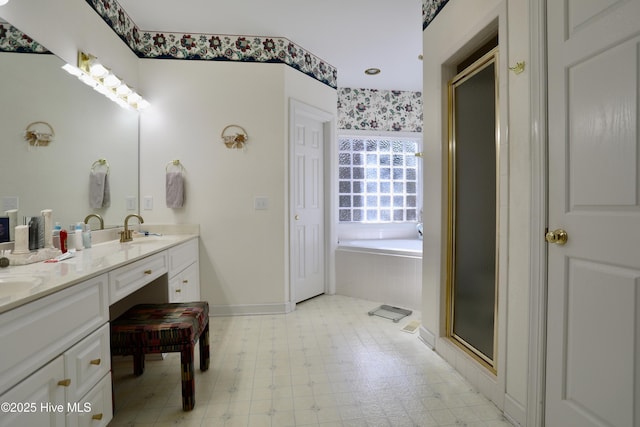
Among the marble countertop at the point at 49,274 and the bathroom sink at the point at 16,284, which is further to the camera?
the bathroom sink at the point at 16,284

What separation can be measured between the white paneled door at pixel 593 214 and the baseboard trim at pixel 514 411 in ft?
0.39

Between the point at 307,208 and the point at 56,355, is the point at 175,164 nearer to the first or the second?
the point at 307,208

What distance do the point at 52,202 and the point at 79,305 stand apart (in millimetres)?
1020

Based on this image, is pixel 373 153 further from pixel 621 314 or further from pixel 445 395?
pixel 621 314

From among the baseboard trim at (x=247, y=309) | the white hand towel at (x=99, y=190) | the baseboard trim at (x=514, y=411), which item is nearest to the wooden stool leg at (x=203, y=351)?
the baseboard trim at (x=247, y=309)

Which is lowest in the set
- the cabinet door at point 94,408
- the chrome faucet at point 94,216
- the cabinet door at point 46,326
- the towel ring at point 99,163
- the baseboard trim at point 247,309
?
the baseboard trim at point 247,309

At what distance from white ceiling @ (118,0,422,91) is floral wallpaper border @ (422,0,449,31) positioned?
19 centimetres

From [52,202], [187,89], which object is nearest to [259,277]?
[52,202]

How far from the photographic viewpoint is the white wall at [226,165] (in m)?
2.78

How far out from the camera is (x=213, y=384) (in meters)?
1.76

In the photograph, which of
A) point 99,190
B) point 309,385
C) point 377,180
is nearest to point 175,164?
point 99,190

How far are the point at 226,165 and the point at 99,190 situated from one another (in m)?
0.98

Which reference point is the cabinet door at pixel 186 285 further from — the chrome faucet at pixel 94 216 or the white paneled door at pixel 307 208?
the white paneled door at pixel 307 208

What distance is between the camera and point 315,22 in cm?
264
